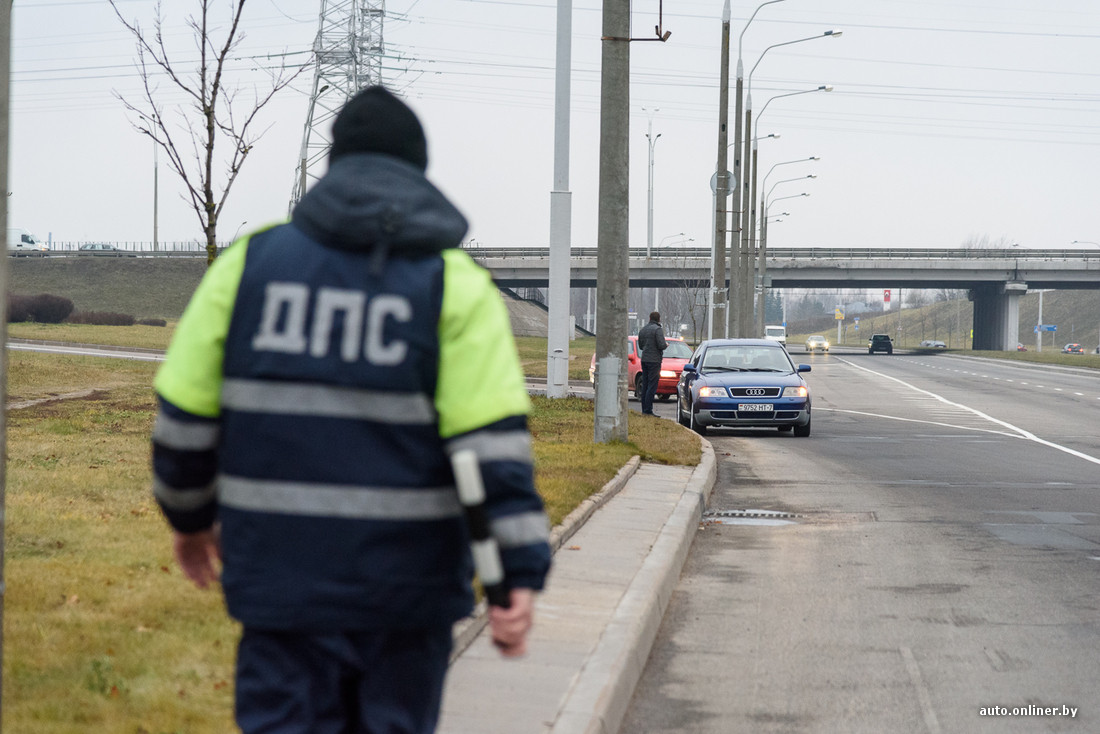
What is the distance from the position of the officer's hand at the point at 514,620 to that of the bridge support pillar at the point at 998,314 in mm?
89017

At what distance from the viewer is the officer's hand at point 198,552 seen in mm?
2855

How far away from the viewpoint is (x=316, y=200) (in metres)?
2.66

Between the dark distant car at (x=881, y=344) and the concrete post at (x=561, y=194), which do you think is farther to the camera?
the dark distant car at (x=881, y=344)

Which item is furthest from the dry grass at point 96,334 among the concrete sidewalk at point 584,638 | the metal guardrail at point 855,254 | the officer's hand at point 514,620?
the officer's hand at point 514,620

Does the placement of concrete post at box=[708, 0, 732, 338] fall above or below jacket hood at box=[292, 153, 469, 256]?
above

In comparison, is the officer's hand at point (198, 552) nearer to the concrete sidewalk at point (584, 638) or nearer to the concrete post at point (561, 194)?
the concrete sidewalk at point (584, 638)

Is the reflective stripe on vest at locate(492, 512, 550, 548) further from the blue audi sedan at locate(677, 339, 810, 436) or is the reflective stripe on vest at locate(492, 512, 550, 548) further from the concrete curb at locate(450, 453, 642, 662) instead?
the blue audi sedan at locate(677, 339, 810, 436)

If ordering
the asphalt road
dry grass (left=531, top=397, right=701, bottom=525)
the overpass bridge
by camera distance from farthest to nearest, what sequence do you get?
the overpass bridge
dry grass (left=531, top=397, right=701, bottom=525)
the asphalt road

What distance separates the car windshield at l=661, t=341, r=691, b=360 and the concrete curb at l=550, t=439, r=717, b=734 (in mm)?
21446

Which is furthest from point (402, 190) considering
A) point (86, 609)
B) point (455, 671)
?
point (86, 609)

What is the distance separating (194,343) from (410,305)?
0.48m

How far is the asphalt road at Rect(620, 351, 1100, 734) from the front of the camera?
5.23m

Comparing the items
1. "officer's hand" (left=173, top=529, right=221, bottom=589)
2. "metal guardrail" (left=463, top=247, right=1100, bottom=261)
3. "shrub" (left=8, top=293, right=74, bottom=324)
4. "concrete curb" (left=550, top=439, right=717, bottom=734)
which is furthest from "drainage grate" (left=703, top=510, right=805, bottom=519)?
"metal guardrail" (left=463, top=247, right=1100, bottom=261)

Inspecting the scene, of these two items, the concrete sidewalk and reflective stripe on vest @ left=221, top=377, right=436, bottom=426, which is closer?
reflective stripe on vest @ left=221, top=377, right=436, bottom=426
